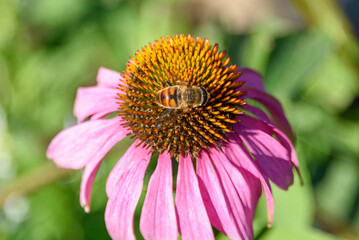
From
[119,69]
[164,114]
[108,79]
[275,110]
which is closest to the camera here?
[164,114]

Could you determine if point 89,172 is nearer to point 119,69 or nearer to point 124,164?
point 124,164

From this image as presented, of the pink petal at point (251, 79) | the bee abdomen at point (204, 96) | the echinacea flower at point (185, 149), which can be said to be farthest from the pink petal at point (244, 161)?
the pink petal at point (251, 79)

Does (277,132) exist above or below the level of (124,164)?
above

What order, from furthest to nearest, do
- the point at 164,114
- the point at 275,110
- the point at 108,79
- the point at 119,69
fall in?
1. the point at 119,69
2. the point at 108,79
3. the point at 275,110
4. the point at 164,114

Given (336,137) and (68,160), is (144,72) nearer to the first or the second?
(68,160)

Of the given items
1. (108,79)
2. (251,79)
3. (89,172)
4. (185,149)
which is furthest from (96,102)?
(251,79)

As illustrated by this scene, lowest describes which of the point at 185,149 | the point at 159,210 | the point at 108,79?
the point at 159,210

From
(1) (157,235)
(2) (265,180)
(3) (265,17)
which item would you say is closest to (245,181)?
(2) (265,180)
